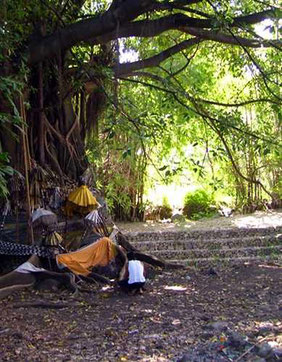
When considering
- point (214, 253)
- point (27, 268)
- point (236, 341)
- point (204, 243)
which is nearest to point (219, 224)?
point (204, 243)

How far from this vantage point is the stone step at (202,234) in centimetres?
1150

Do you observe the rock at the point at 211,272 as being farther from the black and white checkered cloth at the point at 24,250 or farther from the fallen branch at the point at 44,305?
the fallen branch at the point at 44,305

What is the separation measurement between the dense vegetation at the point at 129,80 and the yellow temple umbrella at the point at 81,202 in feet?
1.95

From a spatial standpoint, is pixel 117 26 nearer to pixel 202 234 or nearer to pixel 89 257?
pixel 89 257

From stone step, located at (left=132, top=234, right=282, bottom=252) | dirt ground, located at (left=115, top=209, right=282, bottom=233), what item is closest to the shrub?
dirt ground, located at (left=115, top=209, right=282, bottom=233)

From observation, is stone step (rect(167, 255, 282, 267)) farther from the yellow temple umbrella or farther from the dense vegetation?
the yellow temple umbrella

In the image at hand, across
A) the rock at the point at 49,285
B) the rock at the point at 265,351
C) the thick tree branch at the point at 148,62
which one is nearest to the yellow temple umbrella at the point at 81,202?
the rock at the point at 49,285

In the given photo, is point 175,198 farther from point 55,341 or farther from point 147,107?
point 55,341

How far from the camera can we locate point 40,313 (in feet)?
22.5

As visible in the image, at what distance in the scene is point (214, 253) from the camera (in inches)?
437

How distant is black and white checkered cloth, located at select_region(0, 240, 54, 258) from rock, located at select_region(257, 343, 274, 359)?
4827mm

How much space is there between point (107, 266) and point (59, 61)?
11.1ft

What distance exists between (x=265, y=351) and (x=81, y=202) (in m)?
5.19

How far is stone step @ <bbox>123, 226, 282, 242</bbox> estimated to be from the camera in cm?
1150
